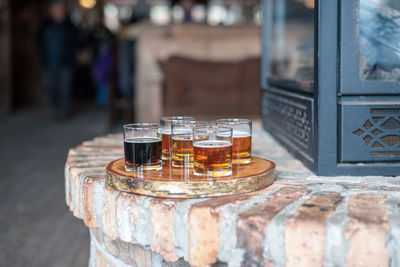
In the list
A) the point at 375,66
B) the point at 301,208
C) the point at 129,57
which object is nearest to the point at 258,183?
the point at 301,208

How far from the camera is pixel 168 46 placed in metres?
4.88

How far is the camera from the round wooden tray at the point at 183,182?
976mm

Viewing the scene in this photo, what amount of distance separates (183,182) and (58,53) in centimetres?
594

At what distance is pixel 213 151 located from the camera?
1.00 metres

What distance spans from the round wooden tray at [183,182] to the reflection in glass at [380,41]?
369 millimetres

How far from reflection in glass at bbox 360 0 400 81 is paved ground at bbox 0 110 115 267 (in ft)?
5.02

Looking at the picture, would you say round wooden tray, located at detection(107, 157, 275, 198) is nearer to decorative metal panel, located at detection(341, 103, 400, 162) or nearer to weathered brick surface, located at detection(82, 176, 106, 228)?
weathered brick surface, located at detection(82, 176, 106, 228)

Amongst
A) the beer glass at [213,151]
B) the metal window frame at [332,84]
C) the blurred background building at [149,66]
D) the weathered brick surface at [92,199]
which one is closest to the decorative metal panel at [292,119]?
the metal window frame at [332,84]

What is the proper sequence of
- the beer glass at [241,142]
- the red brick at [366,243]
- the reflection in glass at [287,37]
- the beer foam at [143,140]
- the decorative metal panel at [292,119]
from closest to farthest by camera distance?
the red brick at [366,243] < the beer foam at [143,140] < the beer glass at [241,142] < the decorative metal panel at [292,119] < the reflection in glass at [287,37]

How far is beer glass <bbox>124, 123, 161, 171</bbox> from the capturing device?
107 cm

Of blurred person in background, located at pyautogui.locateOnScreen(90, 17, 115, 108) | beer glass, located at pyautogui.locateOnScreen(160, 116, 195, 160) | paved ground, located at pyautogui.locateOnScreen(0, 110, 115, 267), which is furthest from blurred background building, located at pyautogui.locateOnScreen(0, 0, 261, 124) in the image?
beer glass, located at pyautogui.locateOnScreen(160, 116, 195, 160)

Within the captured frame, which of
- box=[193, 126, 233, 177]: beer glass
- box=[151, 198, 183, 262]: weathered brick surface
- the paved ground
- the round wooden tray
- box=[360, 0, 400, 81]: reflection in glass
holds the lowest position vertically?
the paved ground

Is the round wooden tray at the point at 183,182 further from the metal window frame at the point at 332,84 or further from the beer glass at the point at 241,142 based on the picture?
the metal window frame at the point at 332,84

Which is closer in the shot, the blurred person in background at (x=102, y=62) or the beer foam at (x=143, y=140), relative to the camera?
the beer foam at (x=143, y=140)
